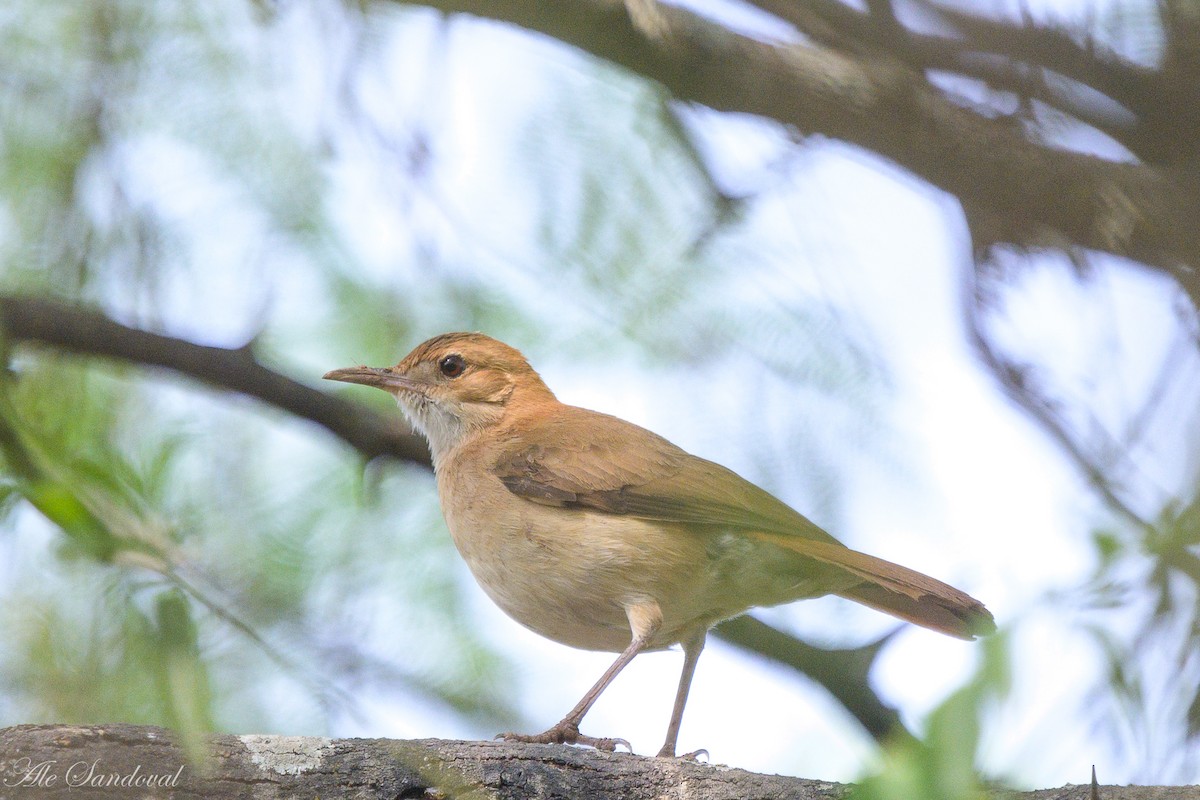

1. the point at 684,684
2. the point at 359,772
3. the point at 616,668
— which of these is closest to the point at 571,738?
the point at 616,668

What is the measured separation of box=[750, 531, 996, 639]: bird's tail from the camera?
4551 mm

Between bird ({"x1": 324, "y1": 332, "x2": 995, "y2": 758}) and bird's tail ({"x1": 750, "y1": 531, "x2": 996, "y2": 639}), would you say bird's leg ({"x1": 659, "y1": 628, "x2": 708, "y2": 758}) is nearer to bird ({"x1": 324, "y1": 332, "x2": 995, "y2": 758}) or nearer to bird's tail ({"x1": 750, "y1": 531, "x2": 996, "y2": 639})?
bird ({"x1": 324, "y1": 332, "x2": 995, "y2": 758})

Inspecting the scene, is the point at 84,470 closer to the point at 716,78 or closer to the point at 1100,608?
the point at 1100,608

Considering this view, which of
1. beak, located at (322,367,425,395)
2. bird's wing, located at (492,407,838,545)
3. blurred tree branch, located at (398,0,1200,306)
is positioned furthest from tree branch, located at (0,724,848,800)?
beak, located at (322,367,425,395)

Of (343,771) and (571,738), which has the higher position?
(343,771)

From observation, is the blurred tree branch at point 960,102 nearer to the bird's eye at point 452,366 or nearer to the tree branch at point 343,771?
the tree branch at point 343,771

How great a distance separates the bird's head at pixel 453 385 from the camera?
20.9 ft

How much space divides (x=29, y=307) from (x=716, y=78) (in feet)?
8.56

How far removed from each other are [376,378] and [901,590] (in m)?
2.93

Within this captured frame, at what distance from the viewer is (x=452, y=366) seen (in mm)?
6465

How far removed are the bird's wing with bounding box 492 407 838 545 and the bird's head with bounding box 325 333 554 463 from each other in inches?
23.0

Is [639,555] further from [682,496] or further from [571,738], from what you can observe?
[571,738]
